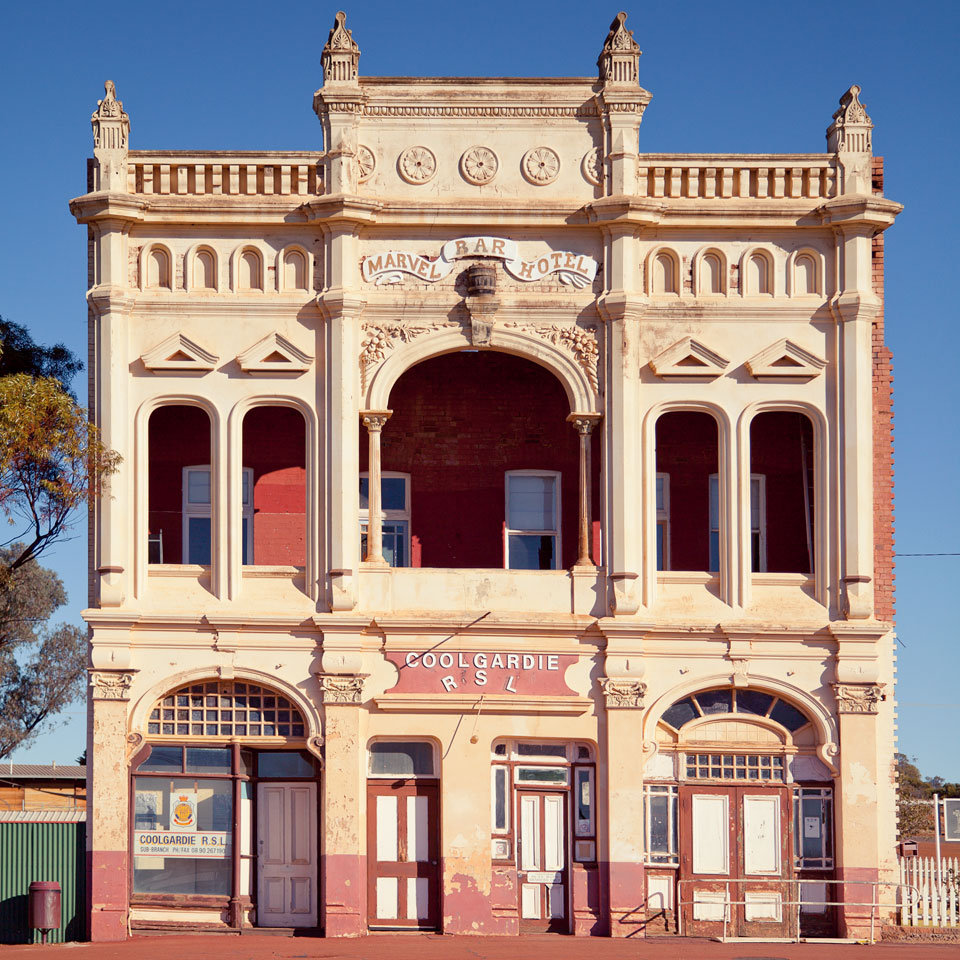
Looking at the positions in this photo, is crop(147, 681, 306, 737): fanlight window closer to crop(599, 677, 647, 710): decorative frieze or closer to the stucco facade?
the stucco facade

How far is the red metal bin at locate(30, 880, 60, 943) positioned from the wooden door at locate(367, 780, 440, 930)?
15.2 ft

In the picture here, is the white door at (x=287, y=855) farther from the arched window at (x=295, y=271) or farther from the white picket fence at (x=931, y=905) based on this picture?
the white picket fence at (x=931, y=905)

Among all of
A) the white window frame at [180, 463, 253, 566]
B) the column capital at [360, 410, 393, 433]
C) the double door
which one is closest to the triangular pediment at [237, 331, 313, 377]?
the column capital at [360, 410, 393, 433]

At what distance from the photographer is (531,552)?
91.5 feet

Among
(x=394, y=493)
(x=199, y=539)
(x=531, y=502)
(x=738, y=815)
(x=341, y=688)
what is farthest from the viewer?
(x=394, y=493)

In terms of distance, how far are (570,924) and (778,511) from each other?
24.6 ft

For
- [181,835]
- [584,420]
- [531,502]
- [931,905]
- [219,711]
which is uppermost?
[584,420]

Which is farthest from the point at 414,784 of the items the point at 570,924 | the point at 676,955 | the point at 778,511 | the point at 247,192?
the point at 247,192

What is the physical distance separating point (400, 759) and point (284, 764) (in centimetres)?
176

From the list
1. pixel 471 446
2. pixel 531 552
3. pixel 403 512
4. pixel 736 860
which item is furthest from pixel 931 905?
pixel 403 512

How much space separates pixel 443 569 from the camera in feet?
84.9

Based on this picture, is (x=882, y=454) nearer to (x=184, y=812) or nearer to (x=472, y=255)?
(x=472, y=255)

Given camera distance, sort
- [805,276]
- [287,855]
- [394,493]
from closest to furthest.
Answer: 1. [287,855]
2. [805,276]
3. [394,493]

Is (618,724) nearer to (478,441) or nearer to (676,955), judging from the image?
(676,955)
